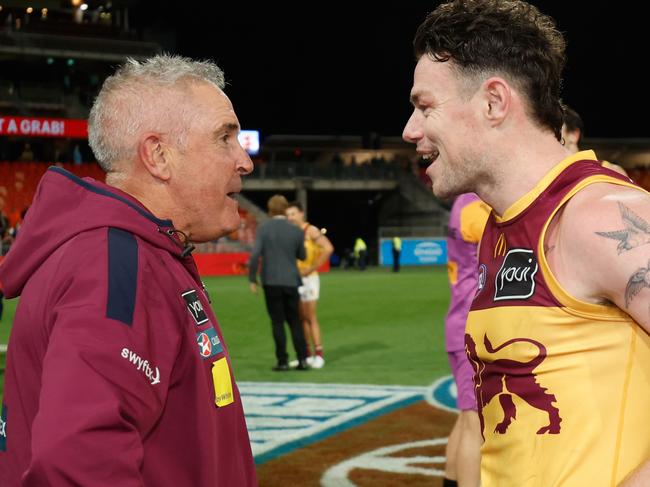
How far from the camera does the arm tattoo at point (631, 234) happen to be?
187cm

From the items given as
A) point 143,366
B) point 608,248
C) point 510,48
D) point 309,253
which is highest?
point 510,48

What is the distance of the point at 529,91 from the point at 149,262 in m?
1.07

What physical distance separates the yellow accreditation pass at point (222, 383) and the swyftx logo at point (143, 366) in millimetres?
253

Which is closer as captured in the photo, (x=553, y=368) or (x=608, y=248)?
(x=608, y=248)

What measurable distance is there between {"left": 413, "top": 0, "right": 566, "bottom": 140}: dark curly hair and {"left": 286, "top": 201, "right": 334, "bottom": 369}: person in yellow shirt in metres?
9.04

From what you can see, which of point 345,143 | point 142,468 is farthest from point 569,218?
point 345,143

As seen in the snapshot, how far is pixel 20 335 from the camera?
195 cm

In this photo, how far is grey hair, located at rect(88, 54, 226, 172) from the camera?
2170 millimetres

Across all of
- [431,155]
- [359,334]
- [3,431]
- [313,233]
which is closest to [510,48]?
[431,155]

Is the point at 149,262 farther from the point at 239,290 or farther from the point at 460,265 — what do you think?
the point at 239,290

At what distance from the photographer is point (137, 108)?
85.4 inches

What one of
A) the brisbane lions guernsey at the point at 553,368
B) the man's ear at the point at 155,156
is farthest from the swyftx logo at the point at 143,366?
the brisbane lions guernsey at the point at 553,368

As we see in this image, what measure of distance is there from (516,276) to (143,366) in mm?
925

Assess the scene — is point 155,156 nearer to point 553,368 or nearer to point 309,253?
point 553,368
